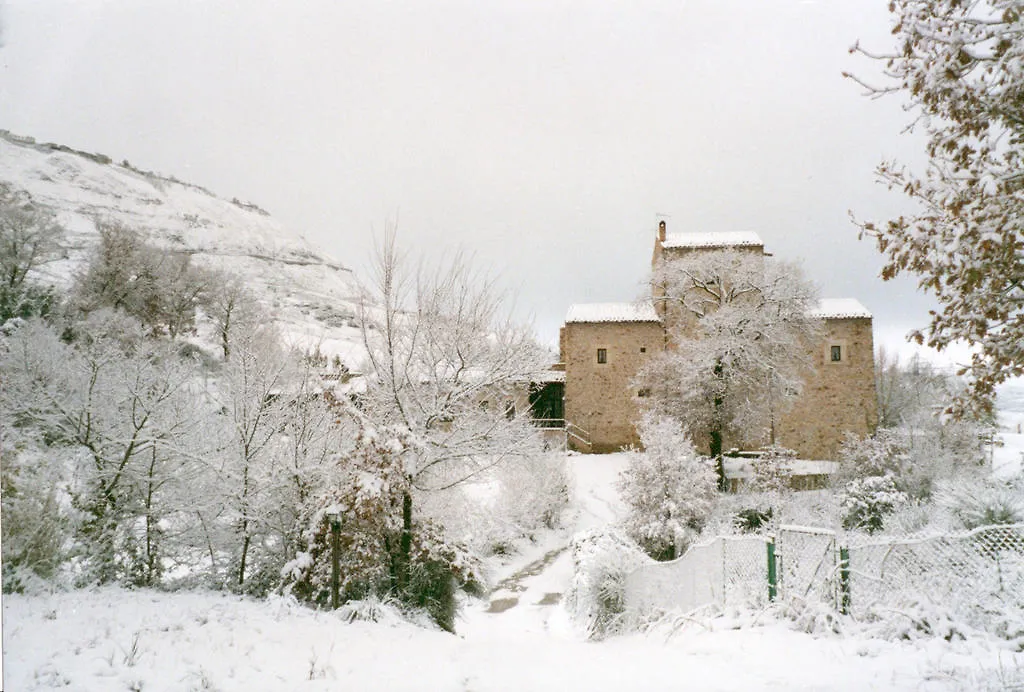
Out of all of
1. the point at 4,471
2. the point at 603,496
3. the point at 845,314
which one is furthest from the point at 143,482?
the point at 845,314

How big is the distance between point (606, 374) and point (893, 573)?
39.6ft

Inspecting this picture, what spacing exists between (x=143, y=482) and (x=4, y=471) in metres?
1.20

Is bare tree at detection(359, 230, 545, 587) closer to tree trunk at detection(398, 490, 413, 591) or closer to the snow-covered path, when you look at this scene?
tree trunk at detection(398, 490, 413, 591)

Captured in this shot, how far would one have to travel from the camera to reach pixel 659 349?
15.6 m

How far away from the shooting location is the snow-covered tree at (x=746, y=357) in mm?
12539

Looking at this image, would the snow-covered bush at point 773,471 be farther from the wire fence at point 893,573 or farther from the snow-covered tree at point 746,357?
the wire fence at point 893,573

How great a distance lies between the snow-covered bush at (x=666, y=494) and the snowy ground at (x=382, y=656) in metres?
4.68

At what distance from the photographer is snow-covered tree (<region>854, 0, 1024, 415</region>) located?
288 centimetres

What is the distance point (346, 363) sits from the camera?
21.2 ft

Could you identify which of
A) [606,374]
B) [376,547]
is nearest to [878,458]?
[606,374]

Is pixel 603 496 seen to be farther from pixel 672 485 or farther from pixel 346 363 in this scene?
pixel 346 363

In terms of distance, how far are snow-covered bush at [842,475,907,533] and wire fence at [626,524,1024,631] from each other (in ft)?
20.0

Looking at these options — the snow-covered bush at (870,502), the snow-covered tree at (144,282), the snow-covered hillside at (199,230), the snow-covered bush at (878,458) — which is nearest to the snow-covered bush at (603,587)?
the snow-covered hillside at (199,230)

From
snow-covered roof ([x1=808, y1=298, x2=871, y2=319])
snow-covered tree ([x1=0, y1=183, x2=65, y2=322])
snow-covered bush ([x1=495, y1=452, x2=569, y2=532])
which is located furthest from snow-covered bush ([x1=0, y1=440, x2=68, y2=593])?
snow-covered roof ([x1=808, y1=298, x2=871, y2=319])
